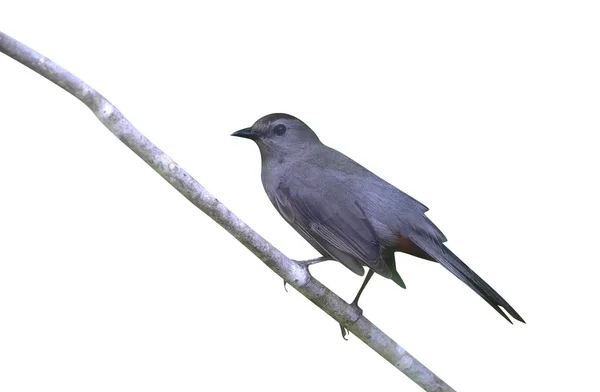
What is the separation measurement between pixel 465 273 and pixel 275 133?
121cm

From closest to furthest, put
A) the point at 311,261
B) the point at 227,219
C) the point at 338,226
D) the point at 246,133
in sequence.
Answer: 1. the point at 227,219
2. the point at 338,226
3. the point at 311,261
4. the point at 246,133

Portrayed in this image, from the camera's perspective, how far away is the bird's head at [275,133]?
4.07 metres

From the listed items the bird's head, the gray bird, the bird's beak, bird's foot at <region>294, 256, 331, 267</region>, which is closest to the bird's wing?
the gray bird

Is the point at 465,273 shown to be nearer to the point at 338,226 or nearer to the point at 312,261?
the point at 338,226

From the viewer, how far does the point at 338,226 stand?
3750 millimetres

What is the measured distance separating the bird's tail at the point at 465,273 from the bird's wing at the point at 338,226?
0.22m

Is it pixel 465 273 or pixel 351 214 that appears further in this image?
pixel 351 214

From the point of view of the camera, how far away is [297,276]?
375 centimetres

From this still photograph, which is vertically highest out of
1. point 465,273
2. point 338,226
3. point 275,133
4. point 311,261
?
→ point 275,133

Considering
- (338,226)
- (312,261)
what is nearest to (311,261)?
(312,261)

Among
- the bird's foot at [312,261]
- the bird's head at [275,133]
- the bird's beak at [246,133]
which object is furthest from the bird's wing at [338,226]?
the bird's beak at [246,133]

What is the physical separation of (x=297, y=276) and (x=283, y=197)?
420mm

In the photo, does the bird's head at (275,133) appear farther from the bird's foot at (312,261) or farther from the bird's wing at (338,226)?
the bird's foot at (312,261)

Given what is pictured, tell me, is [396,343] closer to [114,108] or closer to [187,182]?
[187,182]
